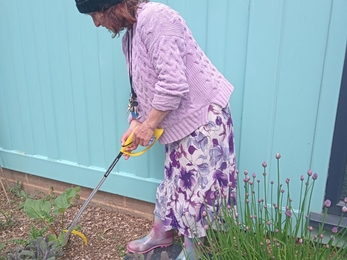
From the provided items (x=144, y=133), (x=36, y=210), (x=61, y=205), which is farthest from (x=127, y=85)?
(x=36, y=210)

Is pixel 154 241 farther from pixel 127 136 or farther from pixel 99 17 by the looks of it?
pixel 99 17

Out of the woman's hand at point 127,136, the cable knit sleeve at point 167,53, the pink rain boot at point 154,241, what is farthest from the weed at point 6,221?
the cable knit sleeve at point 167,53

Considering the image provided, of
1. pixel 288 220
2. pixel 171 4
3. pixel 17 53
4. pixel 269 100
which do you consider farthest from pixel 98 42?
pixel 288 220

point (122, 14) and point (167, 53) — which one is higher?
point (122, 14)

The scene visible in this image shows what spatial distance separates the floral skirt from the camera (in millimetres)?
1949

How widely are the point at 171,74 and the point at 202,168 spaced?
22.4 inches

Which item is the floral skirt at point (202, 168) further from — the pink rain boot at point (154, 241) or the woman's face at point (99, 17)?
the woman's face at point (99, 17)

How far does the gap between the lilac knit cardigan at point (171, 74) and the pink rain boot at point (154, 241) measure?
686mm

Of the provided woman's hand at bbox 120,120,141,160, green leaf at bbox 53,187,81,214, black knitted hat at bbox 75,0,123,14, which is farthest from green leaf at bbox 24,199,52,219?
black knitted hat at bbox 75,0,123,14

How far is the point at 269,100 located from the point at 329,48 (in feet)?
1.34

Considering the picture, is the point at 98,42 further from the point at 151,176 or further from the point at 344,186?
the point at 344,186

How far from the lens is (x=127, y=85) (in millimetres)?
2527

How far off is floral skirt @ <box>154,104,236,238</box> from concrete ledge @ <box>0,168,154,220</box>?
2.29 feet

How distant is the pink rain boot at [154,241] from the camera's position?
2.43 m
